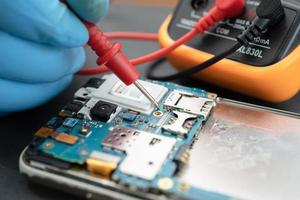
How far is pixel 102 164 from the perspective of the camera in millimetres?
492

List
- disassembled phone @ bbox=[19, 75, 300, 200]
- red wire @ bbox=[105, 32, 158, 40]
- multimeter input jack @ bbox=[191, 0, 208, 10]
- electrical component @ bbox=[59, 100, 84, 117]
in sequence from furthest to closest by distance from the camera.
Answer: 1. red wire @ bbox=[105, 32, 158, 40]
2. multimeter input jack @ bbox=[191, 0, 208, 10]
3. electrical component @ bbox=[59, 100, 84, 117]
4. disassembled phone @ bbox=[19, 75, 300, 200]

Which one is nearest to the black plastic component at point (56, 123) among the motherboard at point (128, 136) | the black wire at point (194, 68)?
the motherboard at point (128, 136)

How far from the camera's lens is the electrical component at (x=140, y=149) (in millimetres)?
490

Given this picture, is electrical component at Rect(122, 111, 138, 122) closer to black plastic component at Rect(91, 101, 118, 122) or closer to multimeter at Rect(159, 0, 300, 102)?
black plastic component at Rect(91, 101, 118, 122)

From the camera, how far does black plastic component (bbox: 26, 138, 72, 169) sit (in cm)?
50

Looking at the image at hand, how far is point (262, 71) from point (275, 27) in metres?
0.07

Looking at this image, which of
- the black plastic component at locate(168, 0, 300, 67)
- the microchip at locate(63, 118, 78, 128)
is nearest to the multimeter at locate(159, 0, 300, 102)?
the black plastic component at locate(168, 0, 300, 67)

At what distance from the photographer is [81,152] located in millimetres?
520

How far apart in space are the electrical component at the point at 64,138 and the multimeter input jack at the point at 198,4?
12.6 inches

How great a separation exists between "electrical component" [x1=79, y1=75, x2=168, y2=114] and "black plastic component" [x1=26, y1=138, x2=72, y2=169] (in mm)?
94

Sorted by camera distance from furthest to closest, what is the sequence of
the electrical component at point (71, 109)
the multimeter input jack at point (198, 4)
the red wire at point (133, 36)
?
the red wire at point (133, 36) → the multimeter input jack at point (198, 4) → the electrical component at point (71, 109)

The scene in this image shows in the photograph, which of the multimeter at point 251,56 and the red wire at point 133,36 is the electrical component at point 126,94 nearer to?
the multimeter at point 251,56

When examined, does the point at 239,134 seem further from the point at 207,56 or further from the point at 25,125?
the point at 25,125

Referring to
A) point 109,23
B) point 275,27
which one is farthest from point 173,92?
point 109,23
